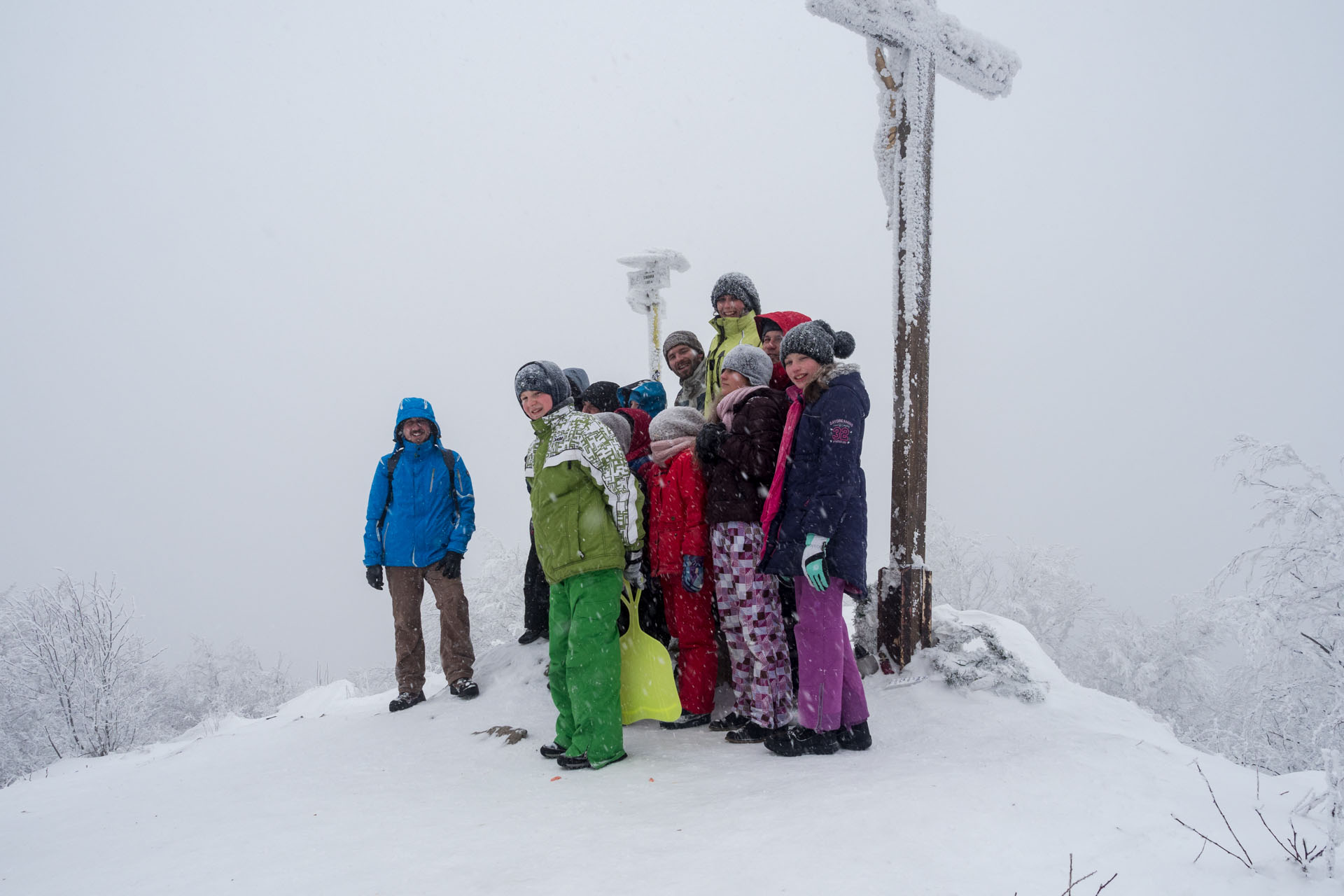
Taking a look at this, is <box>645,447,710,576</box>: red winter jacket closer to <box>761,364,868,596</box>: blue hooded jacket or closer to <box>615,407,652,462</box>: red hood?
<box>761,364,868,596</box>: blue hooded jacket

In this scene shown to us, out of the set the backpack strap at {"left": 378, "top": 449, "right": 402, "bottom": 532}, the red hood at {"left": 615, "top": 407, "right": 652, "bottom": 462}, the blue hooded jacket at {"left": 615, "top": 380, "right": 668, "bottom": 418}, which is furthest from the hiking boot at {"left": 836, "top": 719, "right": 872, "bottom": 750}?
the backpack strap at {"left": 378, "top": 449, "right": 402, "bottom": 532}

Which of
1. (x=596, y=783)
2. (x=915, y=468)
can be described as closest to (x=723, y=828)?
(x=596, y=783)

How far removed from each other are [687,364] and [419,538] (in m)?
2.44

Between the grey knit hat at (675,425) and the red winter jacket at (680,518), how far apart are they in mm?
175

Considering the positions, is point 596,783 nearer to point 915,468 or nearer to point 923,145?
point 915,468

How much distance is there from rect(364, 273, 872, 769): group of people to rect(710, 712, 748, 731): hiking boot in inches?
0.5

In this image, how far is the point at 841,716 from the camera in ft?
11.0

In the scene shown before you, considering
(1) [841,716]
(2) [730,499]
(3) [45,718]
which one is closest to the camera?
(1) [841,716]

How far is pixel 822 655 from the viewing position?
10.4 ft

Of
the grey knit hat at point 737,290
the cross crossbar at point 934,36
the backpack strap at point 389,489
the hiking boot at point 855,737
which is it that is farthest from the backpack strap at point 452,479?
the cross crossbar at point 934,36

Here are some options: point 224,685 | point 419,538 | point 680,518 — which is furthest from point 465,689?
point 224,685

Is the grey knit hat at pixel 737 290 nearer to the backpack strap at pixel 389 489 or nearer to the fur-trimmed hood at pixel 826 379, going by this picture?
the fur-trimmed hood at pixel 826 379

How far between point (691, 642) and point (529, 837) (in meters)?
1.69

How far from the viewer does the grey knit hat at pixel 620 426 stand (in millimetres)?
4545
